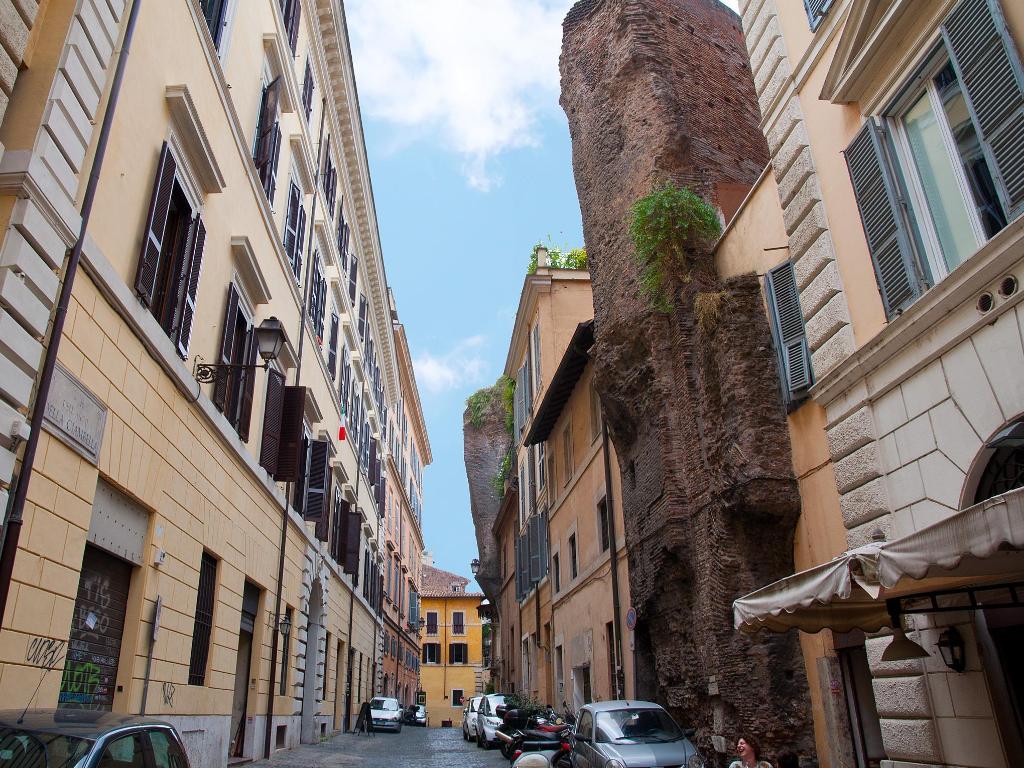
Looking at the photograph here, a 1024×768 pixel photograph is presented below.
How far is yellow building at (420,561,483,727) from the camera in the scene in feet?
216

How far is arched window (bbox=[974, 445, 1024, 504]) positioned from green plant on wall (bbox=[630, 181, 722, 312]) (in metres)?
6.74

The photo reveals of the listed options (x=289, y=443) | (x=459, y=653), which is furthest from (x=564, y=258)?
(x=459, y=653)

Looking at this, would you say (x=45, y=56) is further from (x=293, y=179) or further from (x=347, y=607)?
(x=347, y=607)

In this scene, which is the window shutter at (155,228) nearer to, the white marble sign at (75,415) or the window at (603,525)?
the white marble sign at (75,415)

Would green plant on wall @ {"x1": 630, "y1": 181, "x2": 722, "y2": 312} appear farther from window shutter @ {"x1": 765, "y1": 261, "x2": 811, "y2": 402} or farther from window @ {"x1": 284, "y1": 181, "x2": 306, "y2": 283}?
window @ {"x1": 284, "y1": 181, "x2": 306, "y2": 283}

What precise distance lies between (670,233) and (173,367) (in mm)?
7472

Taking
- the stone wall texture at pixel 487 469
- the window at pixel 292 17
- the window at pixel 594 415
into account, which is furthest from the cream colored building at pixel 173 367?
the stone wall texture at pixel 487 469

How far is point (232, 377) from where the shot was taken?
11.9 m

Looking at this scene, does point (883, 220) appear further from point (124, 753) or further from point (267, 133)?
point (267, 133)

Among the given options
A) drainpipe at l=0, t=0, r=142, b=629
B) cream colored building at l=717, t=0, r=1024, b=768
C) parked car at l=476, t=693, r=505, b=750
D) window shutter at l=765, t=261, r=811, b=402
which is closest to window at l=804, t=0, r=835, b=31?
cream colored building at l=717, t=0, r=1024, b=768

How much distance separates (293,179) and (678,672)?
1169cm

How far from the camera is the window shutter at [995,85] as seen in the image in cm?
536

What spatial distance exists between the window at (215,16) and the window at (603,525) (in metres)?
11.6

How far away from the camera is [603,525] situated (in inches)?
706
